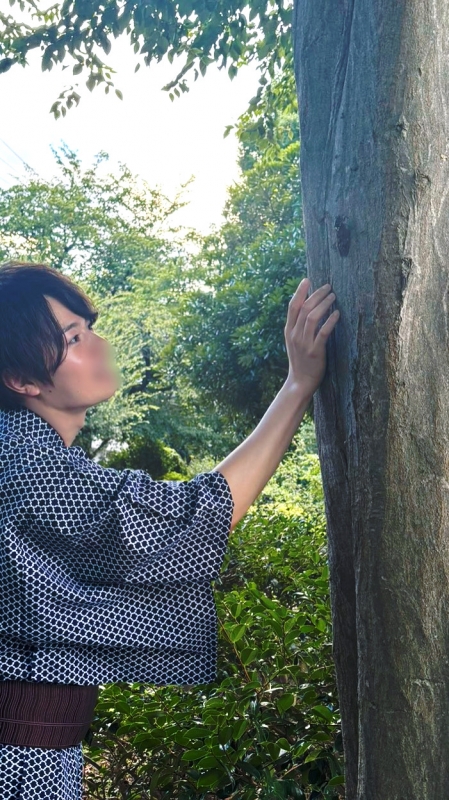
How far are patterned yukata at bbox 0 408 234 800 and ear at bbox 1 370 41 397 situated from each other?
0.46ft

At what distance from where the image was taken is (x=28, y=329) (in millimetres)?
1530

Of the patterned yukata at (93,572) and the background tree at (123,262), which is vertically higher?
the background tree at (123,262)

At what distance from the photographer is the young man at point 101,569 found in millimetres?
1399

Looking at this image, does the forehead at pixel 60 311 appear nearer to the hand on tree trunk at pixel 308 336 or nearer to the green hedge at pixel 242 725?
the hand on tree trunk at pixel 308 336

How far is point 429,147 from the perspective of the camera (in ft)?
4.31

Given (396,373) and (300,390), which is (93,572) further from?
(396,373)

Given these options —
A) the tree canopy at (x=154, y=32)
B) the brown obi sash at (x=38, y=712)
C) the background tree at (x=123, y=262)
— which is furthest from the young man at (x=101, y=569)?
the background tree at (x=123, y=262)

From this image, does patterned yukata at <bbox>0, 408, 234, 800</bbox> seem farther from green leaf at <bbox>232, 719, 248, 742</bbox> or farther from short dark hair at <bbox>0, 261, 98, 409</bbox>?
green leaf at <bbox>232, 719, 248, 742</bbox>

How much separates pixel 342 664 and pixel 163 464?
1606 cm

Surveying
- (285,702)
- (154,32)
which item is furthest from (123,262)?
(285,702)

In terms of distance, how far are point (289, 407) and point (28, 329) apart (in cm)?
52

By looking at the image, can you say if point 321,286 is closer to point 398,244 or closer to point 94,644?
point 398,244

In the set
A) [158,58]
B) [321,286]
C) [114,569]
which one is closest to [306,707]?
[114,569]

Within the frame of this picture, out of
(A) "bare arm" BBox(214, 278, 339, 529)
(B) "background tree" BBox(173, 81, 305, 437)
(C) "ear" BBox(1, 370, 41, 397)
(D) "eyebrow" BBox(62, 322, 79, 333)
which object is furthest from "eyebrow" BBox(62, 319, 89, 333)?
(B) "background tree" BBox(173, 81, 305, 437)
